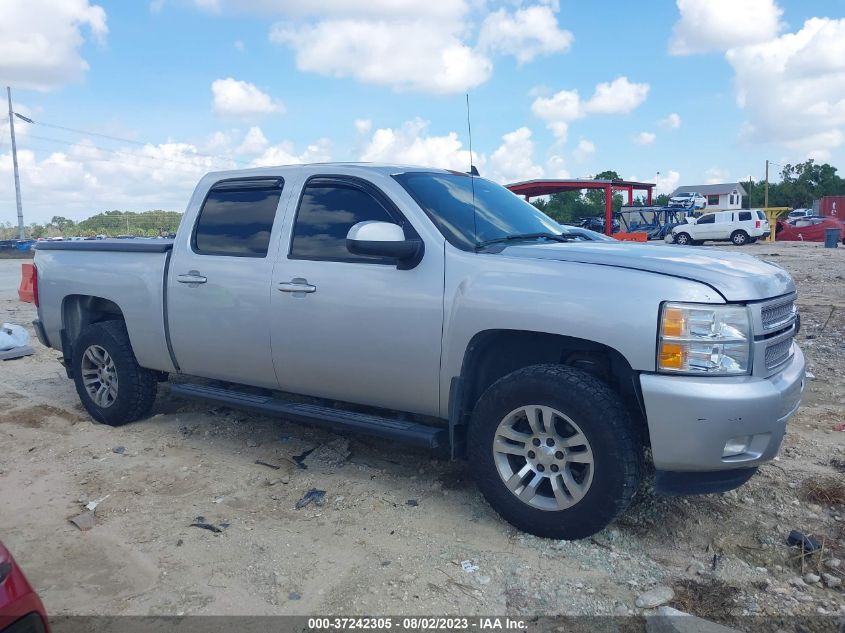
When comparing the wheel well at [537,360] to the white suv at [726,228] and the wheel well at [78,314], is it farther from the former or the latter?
the white suv at [726,228]

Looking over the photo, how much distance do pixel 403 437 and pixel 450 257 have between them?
102cm

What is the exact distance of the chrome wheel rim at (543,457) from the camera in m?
3.40

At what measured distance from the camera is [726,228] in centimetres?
3291

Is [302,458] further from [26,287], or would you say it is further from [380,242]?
[26,287]

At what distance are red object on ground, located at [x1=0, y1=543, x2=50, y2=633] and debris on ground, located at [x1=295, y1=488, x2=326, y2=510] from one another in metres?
2.04

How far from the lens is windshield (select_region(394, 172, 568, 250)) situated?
4.04m

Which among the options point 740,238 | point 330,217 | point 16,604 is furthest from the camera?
point 740,238

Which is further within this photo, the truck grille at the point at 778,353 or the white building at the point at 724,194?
the white building at the point at 724,194

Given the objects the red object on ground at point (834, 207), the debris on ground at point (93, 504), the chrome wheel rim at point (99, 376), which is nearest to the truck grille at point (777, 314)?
the debris on ground at point (93, 504)

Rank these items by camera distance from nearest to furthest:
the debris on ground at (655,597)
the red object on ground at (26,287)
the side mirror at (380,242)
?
the debris on ground at (655,597) → the side mirror at (380,242) → the red object on ground at (26,287)

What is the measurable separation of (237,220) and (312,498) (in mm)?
1937

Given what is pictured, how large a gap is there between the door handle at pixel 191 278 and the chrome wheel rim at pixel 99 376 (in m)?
1.08

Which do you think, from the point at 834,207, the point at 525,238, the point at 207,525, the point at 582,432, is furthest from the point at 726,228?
the point at 207,525

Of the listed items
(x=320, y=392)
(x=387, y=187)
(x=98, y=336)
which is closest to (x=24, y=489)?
(x=98, y=336)
